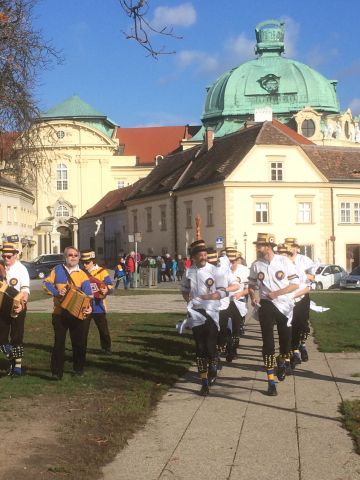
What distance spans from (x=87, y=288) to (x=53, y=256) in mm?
46914

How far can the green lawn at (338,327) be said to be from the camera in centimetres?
1504

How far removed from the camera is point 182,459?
701 cm

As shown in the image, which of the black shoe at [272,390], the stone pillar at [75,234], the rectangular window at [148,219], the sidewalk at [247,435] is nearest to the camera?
the sidewalk at [247,435]

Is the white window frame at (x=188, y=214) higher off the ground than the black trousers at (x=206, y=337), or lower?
higher

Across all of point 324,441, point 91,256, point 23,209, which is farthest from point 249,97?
point 324,441

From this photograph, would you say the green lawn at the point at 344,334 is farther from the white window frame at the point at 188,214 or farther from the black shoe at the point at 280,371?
the white window frame at the point at 188,214

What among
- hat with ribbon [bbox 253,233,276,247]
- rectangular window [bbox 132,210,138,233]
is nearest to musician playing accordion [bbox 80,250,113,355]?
hat with ribbon [bbox 253,233,276,247]

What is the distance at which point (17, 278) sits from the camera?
11484mm

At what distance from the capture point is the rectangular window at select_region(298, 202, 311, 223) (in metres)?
58.8

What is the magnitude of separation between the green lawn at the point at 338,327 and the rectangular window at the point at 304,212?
3046 centimetres

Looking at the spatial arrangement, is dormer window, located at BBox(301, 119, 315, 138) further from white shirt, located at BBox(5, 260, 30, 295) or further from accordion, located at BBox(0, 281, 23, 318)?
accordion, located at BBox(0, 281, 23, 318)

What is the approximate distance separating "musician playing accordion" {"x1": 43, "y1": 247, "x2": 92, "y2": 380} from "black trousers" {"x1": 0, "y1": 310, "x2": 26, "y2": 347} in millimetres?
498

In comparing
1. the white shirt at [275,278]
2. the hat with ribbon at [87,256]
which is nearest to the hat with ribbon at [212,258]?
the white shirt at [275,278]

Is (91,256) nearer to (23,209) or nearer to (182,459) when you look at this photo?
(182,459)
